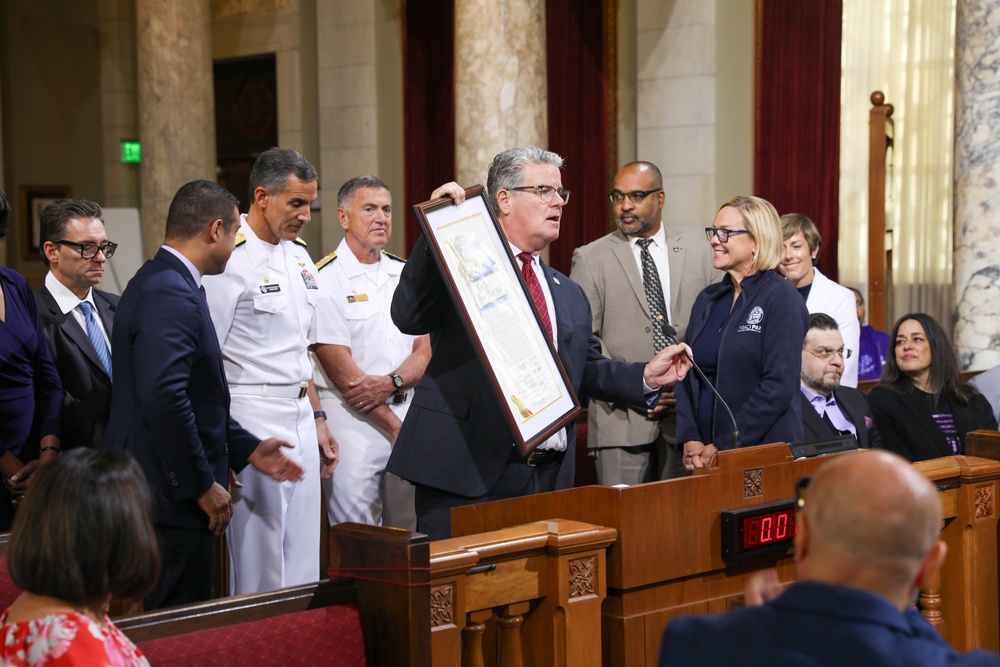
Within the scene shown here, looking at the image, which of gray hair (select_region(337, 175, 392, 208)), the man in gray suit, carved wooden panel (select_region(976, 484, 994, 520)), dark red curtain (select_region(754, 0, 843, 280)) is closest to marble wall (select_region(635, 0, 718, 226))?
dark red curtain (select_region(754, 0, 843, 280))

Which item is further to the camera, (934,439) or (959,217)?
(959,217)

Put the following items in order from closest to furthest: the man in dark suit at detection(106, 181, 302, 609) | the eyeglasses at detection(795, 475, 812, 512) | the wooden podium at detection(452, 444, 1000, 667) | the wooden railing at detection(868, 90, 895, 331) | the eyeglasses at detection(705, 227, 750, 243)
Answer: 1. the eyeglasses at detection(795, 475, 812, 512)
2. the wooden podium at detection(452, 444, 1000, 667)
3. the man in dark suit at detection(106, 181, 302, 609)
4. the eyeglasses at detection(705, 227, 750, 243)
5. the wooden railing at detection(868, 90, 895, 331)

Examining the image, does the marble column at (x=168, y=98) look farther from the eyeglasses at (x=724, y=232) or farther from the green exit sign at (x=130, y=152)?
the eyeglasses at (x=724, y=232)

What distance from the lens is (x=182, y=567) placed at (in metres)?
2.91

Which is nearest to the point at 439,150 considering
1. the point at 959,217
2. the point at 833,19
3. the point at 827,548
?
the point at 833,19

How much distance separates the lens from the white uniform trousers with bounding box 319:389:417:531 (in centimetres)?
419

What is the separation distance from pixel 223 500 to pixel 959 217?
4.70 m

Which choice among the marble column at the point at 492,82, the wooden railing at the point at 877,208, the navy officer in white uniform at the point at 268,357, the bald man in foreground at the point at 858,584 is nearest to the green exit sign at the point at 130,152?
the marble column at the point at 492,82

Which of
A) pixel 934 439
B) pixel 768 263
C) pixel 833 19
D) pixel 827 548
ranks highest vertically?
pixel 833 19

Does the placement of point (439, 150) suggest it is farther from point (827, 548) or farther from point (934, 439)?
point (827, 548)

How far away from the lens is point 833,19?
8023 mm

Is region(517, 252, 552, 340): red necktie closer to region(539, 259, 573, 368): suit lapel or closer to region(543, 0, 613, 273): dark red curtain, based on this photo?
region(539, 259, 573, 368): suit lapel

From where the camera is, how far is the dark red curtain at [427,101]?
9523 mm

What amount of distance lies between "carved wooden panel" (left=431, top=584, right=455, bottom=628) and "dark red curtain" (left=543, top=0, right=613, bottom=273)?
Answer: 6826 mm
